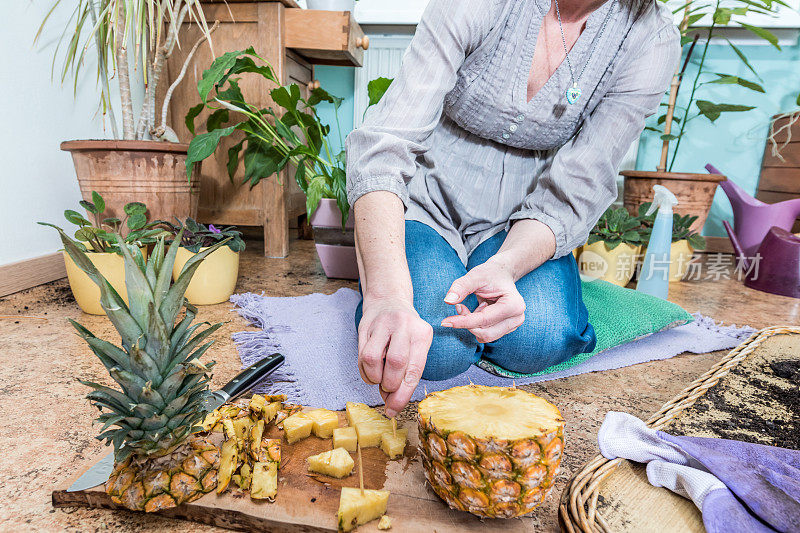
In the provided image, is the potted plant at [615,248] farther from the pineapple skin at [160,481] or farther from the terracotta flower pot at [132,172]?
the pineapple skin at [160,481]

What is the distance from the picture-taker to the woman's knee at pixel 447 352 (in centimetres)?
91

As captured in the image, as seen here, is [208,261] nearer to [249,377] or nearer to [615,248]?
[249,377]

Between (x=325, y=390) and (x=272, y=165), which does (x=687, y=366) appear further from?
(x=272, y=165)

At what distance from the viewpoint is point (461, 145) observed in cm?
109

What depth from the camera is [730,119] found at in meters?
2.62

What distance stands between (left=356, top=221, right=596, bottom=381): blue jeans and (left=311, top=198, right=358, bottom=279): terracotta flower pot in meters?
0.69

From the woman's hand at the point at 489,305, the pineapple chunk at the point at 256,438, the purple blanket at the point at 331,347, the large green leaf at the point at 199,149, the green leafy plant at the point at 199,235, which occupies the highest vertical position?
the large green leaf at the point at 199,149

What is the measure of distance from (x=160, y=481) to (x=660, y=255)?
1764mm

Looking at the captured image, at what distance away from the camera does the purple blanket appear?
929 millimetres

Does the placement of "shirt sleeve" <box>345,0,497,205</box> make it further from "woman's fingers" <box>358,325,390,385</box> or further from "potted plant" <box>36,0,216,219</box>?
"potted plant" <box>36,0,216,219</box>

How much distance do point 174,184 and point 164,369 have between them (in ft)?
3.84

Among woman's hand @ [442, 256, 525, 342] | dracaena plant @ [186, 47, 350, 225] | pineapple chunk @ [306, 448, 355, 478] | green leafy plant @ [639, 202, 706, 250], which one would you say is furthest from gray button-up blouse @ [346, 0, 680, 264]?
green leafy plant @ [639, 202, 706, 250]

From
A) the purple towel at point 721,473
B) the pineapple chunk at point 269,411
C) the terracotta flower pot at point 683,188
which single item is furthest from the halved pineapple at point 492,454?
the terracotta flower pot at point 683,188

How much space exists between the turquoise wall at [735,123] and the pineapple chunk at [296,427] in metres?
2.69
